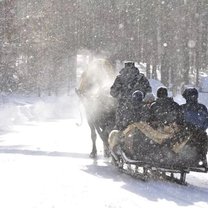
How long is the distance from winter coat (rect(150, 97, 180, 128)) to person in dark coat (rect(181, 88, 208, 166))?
17 cm

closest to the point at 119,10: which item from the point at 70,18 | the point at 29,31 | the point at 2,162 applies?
the point at 70,18

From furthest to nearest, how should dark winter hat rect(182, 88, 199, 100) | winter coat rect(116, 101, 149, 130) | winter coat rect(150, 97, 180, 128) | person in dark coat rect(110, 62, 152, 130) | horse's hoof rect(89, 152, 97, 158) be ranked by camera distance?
horse's hoof rect(89, 152, 97, 158) → person in dark coat rect(110, 62, 152, 130) → winter coat rect(116, 101, 149, 130) → winter coat rect(150, 97, 180, 128) → dark winter hat rect(182, 88, 199, 100)

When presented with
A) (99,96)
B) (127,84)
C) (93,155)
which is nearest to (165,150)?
(127,84)

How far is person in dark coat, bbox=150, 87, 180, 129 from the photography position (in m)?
9.90

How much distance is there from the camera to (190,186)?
962 centimetres

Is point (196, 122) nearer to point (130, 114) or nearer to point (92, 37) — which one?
point (130, 114)

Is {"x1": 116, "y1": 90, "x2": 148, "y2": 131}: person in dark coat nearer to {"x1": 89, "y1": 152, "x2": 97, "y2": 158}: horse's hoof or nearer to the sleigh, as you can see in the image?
the sleigh

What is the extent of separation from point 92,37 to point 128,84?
44606 millimetres

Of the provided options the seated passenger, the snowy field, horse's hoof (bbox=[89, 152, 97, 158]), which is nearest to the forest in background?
the snowy field

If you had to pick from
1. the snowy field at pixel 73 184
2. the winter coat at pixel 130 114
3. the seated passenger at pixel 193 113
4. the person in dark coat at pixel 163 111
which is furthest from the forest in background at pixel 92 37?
the seated passenger at pixel 193 113

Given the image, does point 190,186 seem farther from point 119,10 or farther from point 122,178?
point 119,10

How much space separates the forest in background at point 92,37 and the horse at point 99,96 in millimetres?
22196

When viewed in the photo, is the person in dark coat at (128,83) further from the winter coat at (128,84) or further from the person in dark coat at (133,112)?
the person in dark coat at (133,112)

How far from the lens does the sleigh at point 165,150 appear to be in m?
9.59
